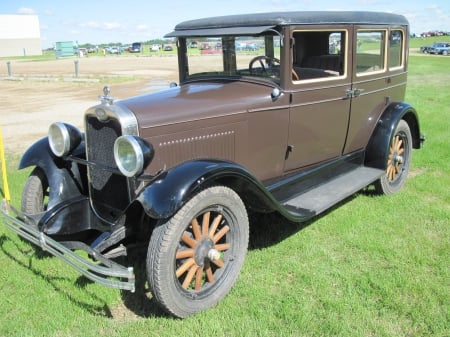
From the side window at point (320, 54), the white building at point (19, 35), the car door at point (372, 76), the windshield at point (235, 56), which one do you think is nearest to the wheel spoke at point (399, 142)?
the car door at point (372, 76)

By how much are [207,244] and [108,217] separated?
36.3 inches

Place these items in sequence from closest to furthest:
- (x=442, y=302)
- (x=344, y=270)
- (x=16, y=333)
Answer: (x=16, y=333) < (x=442, y=302) < (x=344, y=270)

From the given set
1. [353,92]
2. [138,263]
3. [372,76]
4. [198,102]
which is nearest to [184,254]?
[138,263]

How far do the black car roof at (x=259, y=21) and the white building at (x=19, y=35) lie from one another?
76.9 m

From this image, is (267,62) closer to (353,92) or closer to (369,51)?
(353,92)

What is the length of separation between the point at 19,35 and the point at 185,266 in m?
83.5

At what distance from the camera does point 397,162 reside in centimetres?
513

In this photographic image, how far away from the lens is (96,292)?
127 inches

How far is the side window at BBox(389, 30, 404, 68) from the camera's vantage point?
16.3ft

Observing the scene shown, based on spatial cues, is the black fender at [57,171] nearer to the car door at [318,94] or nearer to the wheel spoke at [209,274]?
the wheel spoke at [209,274]

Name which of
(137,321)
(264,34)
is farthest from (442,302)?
(264,34)

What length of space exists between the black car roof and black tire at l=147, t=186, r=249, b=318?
4.82 ft

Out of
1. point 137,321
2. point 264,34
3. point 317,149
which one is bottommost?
point 137,321

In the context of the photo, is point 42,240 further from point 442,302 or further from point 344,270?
point 442,302
